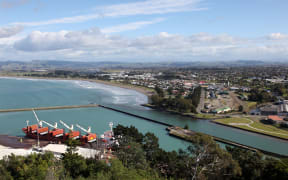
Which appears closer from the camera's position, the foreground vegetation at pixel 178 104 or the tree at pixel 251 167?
the tree at pixel 251 167

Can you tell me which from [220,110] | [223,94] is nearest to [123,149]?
[220,110]

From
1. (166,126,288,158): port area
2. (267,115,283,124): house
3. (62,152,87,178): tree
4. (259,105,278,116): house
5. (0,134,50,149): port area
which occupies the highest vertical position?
(62,152,87,178): tree

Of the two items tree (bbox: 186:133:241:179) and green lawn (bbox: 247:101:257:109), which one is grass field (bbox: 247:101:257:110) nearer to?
green lawn (bbox: 247:101:257:109)

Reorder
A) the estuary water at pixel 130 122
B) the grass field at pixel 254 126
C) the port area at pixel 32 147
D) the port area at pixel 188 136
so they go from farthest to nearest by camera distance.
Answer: the grass field at pixel 254 126
the estuary water at pixel 130 122
the port area at pixel 188 136
the port area at pixel 32 147

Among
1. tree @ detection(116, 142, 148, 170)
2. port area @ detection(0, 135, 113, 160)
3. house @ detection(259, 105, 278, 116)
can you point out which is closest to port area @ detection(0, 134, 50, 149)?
port area @ detection(0, 135, 113, 160)

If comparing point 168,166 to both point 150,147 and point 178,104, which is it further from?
point 178,104

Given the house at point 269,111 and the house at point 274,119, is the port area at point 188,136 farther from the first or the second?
the house at point 269,111

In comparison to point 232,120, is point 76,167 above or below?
above

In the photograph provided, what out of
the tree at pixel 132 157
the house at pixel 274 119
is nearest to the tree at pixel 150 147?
the tree at pixel 132 157

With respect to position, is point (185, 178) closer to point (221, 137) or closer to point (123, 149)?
point (123, 149)

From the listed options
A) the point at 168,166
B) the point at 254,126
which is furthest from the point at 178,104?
the point at 168,166
